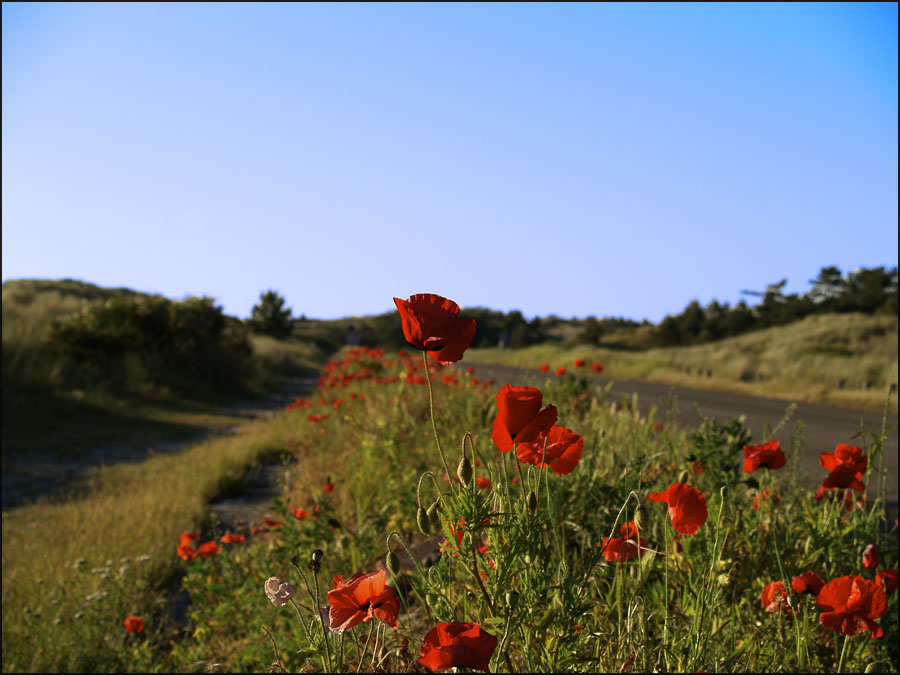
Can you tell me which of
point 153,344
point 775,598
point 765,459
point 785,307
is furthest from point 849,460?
point 785,307

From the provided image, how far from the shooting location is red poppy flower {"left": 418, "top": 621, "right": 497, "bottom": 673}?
97cm

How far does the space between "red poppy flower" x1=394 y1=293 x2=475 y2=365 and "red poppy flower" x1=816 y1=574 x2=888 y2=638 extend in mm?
993

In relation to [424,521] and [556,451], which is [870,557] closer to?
[556,451]

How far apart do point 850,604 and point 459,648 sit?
0.93m

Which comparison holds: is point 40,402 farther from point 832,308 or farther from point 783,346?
point 832,308

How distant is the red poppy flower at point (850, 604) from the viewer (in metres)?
1.36

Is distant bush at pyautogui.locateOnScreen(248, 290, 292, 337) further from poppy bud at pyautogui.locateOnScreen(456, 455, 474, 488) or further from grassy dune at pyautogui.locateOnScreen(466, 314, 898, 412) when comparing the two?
poppy bud at pyautogui.locateOnScreen(456, 455, 474, 488)

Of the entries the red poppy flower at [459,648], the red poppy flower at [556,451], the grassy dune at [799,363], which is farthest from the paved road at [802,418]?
the red poppy flower at [459,648]

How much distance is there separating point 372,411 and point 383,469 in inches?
56.5

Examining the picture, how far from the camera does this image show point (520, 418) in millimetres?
1120

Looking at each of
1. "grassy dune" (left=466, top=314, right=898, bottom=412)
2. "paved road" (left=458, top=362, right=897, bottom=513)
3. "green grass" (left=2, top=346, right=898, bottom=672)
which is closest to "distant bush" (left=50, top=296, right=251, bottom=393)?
"grassy dune" (left=466, top=314, right=898, bottom=412)

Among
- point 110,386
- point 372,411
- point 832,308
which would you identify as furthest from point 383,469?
point 832,308

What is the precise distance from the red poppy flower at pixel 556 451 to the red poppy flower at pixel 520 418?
0.07 metres

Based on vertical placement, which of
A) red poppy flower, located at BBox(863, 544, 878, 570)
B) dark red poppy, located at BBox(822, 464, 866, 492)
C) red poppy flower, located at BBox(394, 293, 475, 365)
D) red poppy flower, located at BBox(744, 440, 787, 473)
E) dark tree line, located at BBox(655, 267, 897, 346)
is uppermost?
dark tree line, located at BBox(655, 267, 897, 346)
